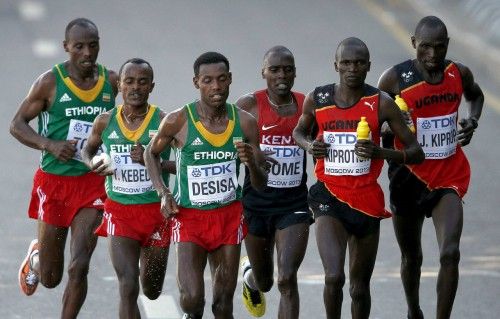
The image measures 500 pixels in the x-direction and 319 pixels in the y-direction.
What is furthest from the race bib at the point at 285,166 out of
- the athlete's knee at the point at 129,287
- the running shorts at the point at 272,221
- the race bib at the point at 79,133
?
the athlete's knee at the point at 129,287

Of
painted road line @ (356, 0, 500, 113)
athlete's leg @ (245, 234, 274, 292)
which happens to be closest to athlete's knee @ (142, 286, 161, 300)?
athlete's leg @ (245, 234, 274, 292)

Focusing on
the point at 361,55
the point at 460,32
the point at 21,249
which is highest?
the point at 460,32

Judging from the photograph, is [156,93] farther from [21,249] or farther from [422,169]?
[422,169]

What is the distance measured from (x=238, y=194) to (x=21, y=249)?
5806 mm

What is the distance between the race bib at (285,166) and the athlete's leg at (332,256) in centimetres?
68

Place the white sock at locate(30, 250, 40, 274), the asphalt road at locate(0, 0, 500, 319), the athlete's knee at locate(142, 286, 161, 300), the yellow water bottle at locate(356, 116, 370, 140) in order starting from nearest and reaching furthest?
1. the yellow water bottle at locate(356, 116, 370, 140)
2. the athlete's knee at locate(142, 286, 161, 300)
3. the white sock at locate(30, 250, 40, 274)
4. the asphalt road at locate(0, 0, 500, 319)

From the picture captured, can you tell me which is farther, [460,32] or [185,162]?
[460,32]

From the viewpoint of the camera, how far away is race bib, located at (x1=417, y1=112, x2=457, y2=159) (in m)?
13.4

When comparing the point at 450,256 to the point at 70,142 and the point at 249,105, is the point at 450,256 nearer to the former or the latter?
the point at 249,105

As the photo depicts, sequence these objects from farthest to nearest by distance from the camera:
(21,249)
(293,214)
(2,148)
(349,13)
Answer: (349,13), (2,148), (21,249), (293,214)

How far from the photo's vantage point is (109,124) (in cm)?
1302

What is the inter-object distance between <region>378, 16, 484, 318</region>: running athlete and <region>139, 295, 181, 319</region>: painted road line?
268cm

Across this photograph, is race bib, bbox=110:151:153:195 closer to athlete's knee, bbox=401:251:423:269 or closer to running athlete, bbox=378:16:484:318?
running athlete, bbox=378:16:484:318

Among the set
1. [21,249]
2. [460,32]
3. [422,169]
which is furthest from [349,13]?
[422,169]
